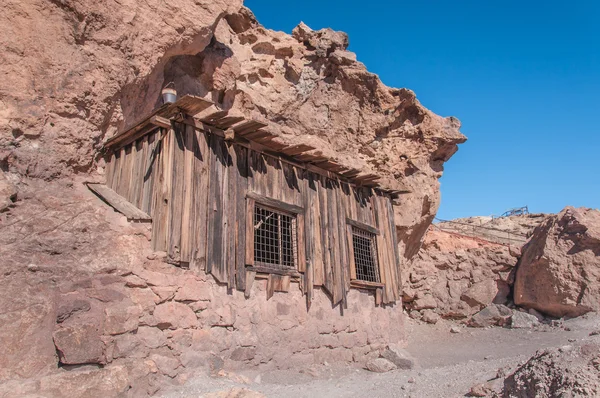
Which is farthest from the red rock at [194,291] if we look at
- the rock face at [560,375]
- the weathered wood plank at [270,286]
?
the rock face at [560,375]

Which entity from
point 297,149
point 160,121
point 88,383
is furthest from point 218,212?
point 88,383

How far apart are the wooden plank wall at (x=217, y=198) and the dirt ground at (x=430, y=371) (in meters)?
1.57

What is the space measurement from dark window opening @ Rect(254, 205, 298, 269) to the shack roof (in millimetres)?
1290

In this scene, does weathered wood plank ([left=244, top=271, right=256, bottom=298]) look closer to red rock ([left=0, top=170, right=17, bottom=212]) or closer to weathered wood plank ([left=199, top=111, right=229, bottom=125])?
weathered wood plank ([left=199, top=111, right=229, bottom=125])

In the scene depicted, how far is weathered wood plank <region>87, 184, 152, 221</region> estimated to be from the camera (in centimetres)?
687

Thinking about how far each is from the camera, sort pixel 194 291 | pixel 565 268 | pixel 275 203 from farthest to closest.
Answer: pixel 565 268 < pixel 275 203 < pixel 194 291

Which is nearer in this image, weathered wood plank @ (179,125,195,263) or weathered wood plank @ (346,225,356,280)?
weathered wood plank @ (179,125,195,263)

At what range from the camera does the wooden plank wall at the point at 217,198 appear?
7441 mm

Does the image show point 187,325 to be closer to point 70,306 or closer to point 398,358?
point 70,306

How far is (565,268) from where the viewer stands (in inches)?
523

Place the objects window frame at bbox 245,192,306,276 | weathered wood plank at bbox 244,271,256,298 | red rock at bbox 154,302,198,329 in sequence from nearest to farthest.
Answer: red rock at bbox 154,302,198,329 < weathered wood plank at bbox 244,271,256,298 < window frame at bbox 245,192,306,276

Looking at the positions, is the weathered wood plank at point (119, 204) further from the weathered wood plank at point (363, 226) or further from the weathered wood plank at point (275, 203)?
the weathered wood plank at point (363, 226)

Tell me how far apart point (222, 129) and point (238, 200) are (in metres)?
1.38

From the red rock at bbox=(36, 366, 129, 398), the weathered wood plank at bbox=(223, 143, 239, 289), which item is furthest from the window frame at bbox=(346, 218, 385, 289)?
the red rock at bbox=(36, 366, 129, 398)
